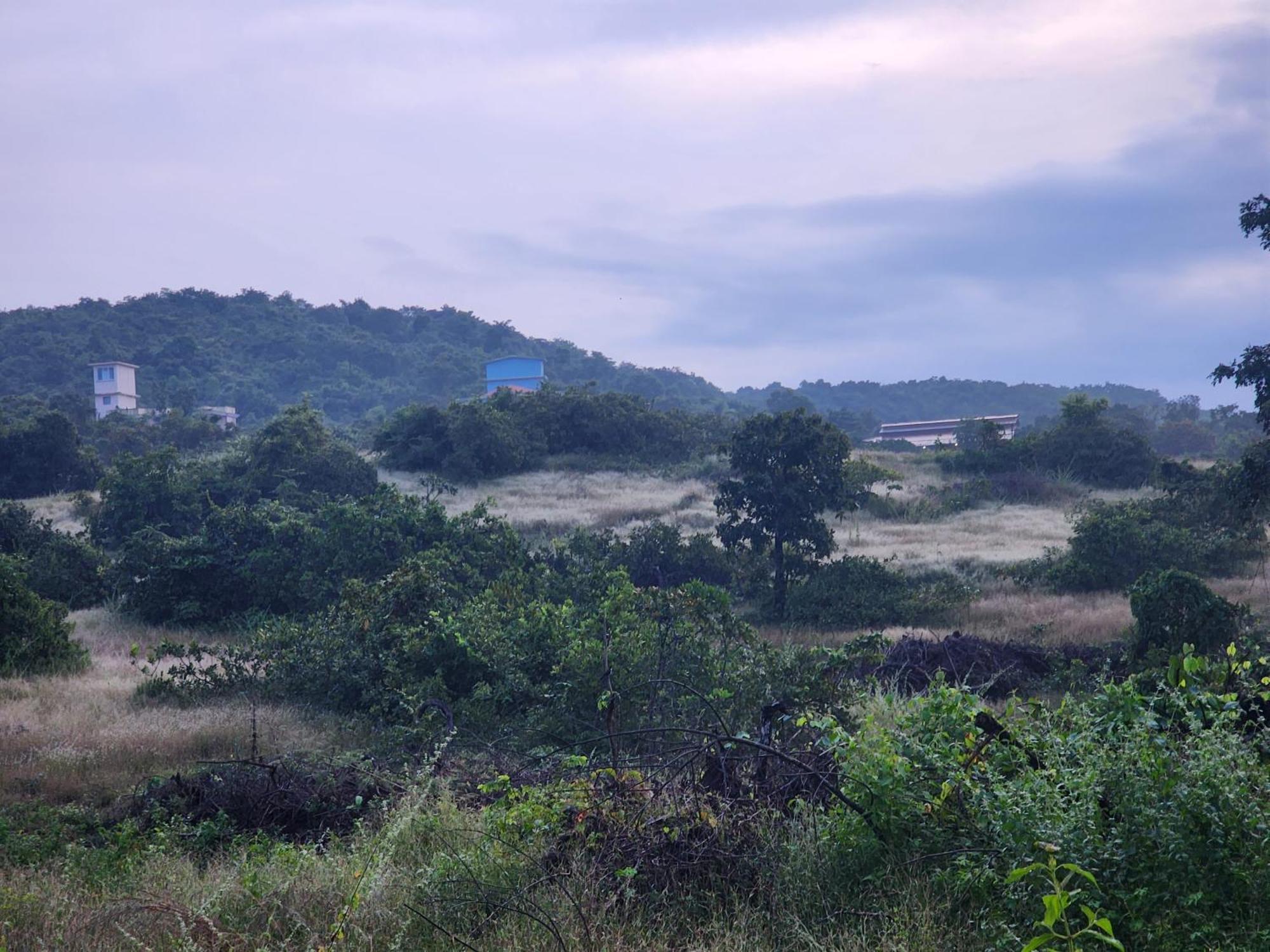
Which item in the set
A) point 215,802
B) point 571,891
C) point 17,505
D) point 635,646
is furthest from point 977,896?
point 17,505

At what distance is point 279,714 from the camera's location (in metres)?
10.2

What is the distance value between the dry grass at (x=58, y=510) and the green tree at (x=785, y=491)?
54.5ft

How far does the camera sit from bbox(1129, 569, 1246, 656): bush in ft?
38.4

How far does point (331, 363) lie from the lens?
8525cm

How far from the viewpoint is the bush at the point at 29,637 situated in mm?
11648

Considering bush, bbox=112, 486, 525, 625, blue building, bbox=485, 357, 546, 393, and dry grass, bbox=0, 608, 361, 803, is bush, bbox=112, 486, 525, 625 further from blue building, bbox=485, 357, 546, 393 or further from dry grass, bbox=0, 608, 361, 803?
blue building, bbox=485, 357, 546, 393

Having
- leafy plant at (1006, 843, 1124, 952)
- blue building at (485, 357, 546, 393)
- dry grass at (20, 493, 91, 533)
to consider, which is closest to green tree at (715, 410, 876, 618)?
leafy plant at (1006, 843, 1124, 952)

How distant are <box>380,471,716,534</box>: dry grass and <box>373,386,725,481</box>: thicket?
40.0 inches

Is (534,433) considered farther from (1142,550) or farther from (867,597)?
(1142,550)

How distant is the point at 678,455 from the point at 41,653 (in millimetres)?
29371

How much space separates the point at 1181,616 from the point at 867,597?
6615 mm

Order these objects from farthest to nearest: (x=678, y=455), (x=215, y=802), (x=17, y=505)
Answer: (x=678, y=455) → (x=17, y=505) → (x=215, y=802)

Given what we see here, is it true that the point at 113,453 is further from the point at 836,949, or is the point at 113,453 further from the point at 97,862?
the point at 836,949

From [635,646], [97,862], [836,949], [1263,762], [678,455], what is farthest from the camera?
[678,455]
